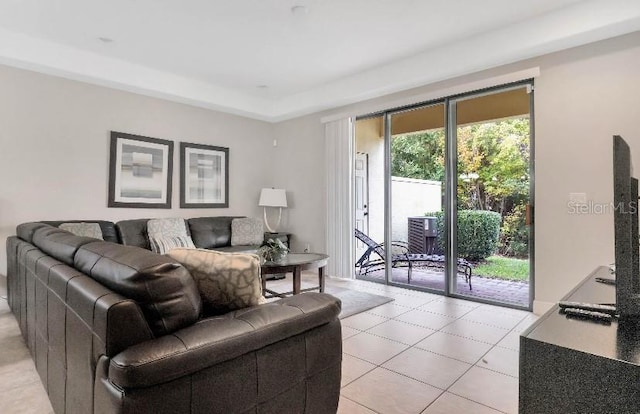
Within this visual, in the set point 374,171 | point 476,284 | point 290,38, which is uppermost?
point 290,38

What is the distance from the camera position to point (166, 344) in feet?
3.75

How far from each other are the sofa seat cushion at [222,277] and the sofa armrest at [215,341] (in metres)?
0.07

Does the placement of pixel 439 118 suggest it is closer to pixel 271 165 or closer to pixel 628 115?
pixel 628 115

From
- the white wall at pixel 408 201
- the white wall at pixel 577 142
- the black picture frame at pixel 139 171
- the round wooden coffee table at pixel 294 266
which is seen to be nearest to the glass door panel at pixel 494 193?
the white wall at pixel 577 142

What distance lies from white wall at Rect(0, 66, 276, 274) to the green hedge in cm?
374

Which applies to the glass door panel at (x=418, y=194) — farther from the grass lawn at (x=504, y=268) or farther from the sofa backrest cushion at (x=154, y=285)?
the sofa backrest cushion at (x=154, y=285)

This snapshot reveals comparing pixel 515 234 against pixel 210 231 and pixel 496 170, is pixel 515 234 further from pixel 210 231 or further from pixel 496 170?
pixel 210 231

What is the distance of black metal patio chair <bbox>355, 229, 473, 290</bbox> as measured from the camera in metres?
4.37

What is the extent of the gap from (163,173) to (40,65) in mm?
1760

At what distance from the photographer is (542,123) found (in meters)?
3.55

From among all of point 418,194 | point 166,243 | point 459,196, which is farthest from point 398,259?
point 166,243

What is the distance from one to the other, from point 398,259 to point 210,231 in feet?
8.78

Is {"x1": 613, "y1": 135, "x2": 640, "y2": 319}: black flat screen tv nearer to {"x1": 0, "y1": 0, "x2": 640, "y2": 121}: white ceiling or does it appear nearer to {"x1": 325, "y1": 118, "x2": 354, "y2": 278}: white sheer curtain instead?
{"x1": 0, "y1": 0, "x2": 640, "y2": 121}: white ceiling

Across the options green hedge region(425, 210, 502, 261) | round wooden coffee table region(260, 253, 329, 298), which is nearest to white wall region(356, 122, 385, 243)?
A: green hedge region(425, 210, 502, 261)
